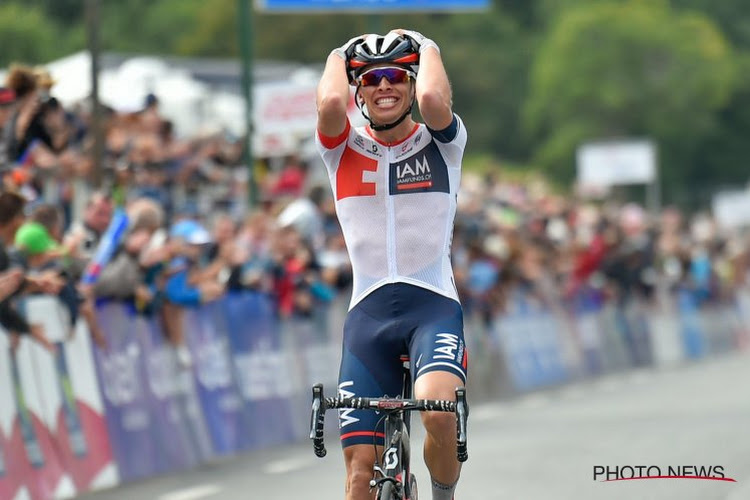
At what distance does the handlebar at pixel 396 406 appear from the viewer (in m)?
8.25

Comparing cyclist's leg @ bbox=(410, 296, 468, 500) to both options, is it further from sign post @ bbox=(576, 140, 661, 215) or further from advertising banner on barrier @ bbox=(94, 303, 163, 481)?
sign post @ bbox=(576, 140, 661, 215)

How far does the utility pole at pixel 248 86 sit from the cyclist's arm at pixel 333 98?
15.3 meters

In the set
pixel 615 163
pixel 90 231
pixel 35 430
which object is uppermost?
pixel 615 163

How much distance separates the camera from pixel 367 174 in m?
8.96

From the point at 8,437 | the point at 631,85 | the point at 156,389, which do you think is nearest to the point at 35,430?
the point at 8,437

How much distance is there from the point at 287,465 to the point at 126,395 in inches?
62.4

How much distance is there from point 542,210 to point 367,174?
21442mm

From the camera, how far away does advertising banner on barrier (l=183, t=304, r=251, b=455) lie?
1655cm

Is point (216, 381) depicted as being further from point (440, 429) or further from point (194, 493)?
point (440, 429)

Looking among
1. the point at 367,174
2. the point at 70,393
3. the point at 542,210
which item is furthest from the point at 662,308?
the point at 367,174

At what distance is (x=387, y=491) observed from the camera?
8281 millimetres

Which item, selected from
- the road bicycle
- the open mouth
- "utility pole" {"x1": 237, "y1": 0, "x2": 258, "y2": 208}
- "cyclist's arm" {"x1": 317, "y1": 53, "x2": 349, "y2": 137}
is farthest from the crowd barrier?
the open mouth

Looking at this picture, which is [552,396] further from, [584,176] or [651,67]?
[651,67]

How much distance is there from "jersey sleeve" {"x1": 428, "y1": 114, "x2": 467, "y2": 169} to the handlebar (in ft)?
3.92
